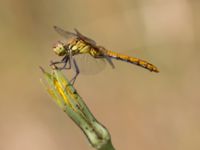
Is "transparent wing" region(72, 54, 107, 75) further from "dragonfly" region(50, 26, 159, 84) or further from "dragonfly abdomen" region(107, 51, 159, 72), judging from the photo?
"dragonfly abdomen" region(107, 51, 159, 72)

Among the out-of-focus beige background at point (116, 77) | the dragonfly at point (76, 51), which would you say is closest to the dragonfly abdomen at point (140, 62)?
the dragonfly at point (76, 51)

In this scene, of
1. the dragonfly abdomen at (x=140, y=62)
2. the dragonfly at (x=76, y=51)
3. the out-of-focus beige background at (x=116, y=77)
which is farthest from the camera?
the out-of-focus beige background at (x=116, y=77)

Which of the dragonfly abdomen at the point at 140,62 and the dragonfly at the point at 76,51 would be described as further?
the dragonfly abdomen at the point at 140,62

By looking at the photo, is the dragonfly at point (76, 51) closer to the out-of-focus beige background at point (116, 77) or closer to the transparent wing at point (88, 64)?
the transparent wing at point (88, 64)

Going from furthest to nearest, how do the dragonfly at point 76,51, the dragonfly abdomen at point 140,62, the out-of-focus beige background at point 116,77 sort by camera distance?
the out-of-focus beige background at point 116,77
the dragonfly abdomen at point 140,62
the dragonfly at point 76,51

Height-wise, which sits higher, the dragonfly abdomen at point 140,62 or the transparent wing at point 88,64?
the transparent wing at point 88,64

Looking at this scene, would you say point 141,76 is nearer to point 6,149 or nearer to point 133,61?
point 6,149

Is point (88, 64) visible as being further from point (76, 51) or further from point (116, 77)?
point (116, 77)
